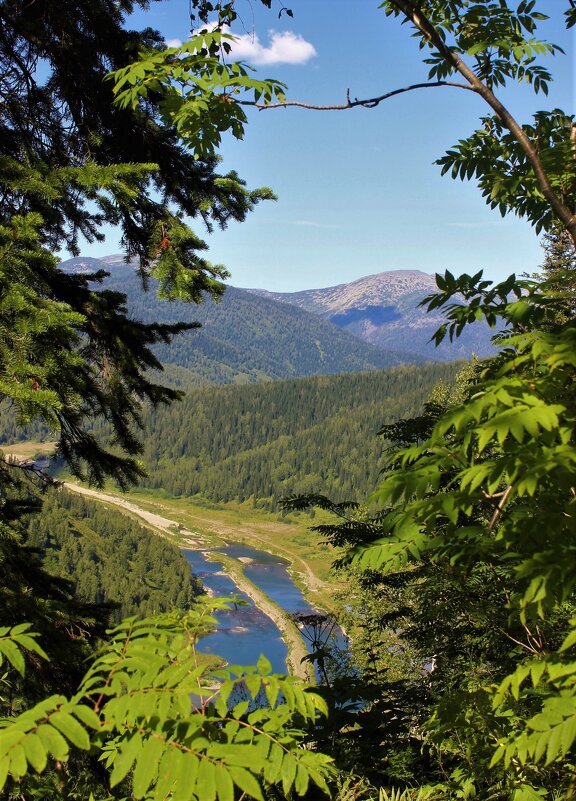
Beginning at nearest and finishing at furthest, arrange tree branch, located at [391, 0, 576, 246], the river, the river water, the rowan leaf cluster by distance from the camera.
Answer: the rowan leaf cluster → tree branch, located at [391, 0, 576, 246] → the river → the river water

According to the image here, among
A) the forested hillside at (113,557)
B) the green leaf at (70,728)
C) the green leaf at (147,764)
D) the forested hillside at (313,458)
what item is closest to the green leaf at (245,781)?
the green leaf at (147,764)

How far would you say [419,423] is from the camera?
673 cm

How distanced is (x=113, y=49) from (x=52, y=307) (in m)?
3.41

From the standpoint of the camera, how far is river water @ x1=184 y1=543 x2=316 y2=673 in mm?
69062

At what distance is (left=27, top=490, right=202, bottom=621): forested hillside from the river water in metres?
5.77

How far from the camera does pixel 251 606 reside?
287 ft

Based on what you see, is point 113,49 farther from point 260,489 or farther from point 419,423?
point 260,489

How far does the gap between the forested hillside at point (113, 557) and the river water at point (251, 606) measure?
5.77 m

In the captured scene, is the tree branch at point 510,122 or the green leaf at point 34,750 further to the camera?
the tree branch at point 510,122

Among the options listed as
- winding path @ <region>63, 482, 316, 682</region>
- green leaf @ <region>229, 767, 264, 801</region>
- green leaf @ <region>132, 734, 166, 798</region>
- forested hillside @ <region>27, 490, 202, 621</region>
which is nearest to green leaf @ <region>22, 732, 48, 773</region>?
green leaf @ <region>132, 734, 166, 798</region>

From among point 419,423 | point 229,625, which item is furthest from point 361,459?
point 419,423

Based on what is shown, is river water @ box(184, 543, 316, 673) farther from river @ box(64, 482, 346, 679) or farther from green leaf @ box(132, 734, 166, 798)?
green leaf @ box(132, 734, 166, 798)

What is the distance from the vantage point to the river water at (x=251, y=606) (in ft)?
227

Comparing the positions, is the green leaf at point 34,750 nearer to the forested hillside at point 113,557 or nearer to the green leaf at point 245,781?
the green leaf at point 245,781
